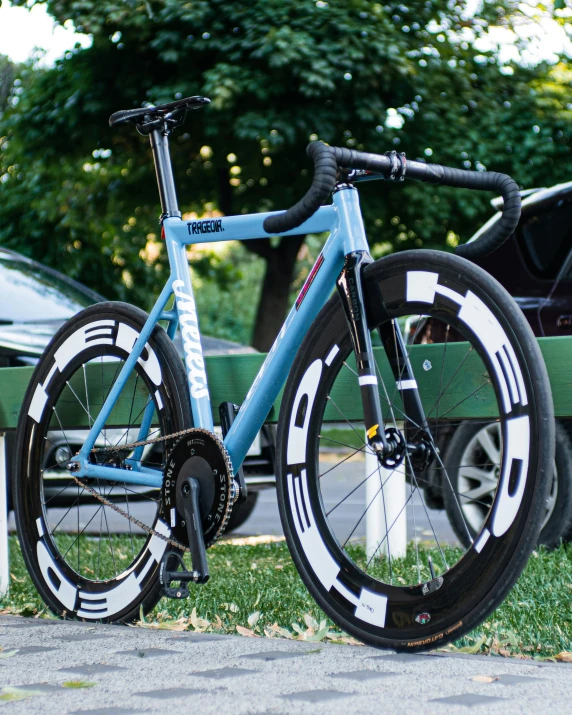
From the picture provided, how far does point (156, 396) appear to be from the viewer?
3463 millimetres

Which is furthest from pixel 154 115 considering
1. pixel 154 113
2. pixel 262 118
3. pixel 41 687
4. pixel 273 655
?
pixel 262 118

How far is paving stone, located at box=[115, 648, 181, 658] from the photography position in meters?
2.83

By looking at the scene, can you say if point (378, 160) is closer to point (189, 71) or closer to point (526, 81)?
point (189, 71)

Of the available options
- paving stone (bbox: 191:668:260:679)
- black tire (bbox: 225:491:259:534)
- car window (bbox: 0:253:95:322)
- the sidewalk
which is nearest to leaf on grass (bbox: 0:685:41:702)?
the sidewalk

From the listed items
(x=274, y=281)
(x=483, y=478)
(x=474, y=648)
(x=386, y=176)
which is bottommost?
(x=474, y=648)

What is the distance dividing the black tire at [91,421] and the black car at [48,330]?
1.49 m

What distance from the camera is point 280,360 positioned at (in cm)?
311

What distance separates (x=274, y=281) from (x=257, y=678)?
1309 cm

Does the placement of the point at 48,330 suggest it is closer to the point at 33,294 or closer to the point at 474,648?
the point at 33,294

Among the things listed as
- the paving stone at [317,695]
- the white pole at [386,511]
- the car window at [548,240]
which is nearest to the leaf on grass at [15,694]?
the paving stone at [317,695]

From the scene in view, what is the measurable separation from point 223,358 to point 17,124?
11.8 m

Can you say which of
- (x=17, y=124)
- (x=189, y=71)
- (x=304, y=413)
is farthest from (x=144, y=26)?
(x=304, y=413)

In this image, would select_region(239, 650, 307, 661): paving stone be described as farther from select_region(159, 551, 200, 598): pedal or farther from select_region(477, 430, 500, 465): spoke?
select_region(477, 430, 500, 465): spoke

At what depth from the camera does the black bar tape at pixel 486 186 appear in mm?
2736
